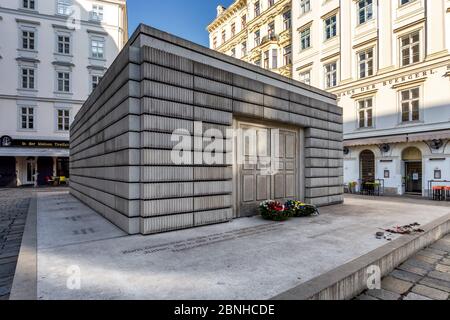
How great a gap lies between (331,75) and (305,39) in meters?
5.05

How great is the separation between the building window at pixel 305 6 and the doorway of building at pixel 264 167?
66.1 feet

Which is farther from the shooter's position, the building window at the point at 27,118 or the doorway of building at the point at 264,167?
the building window at the point at 27,118

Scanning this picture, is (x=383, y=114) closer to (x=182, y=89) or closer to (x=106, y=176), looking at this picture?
(x=182, y=89)

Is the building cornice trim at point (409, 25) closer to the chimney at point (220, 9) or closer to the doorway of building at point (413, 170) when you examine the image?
the doorway of building at point (413, 170)

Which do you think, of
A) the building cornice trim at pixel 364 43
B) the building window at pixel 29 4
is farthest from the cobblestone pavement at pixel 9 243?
the building window at pixel 29 4

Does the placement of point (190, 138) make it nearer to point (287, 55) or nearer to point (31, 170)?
point (287, 55)

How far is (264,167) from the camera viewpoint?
935 centimetres

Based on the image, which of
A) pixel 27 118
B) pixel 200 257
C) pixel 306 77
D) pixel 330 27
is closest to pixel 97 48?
pixel 27 118

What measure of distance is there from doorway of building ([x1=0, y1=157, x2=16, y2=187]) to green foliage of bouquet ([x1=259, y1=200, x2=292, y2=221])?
29199 millimetres

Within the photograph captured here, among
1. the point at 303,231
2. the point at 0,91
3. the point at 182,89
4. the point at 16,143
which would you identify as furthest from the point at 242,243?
the point at 0,91

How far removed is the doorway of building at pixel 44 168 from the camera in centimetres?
2806

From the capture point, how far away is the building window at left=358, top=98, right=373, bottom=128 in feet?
65.6

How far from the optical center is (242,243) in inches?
221
